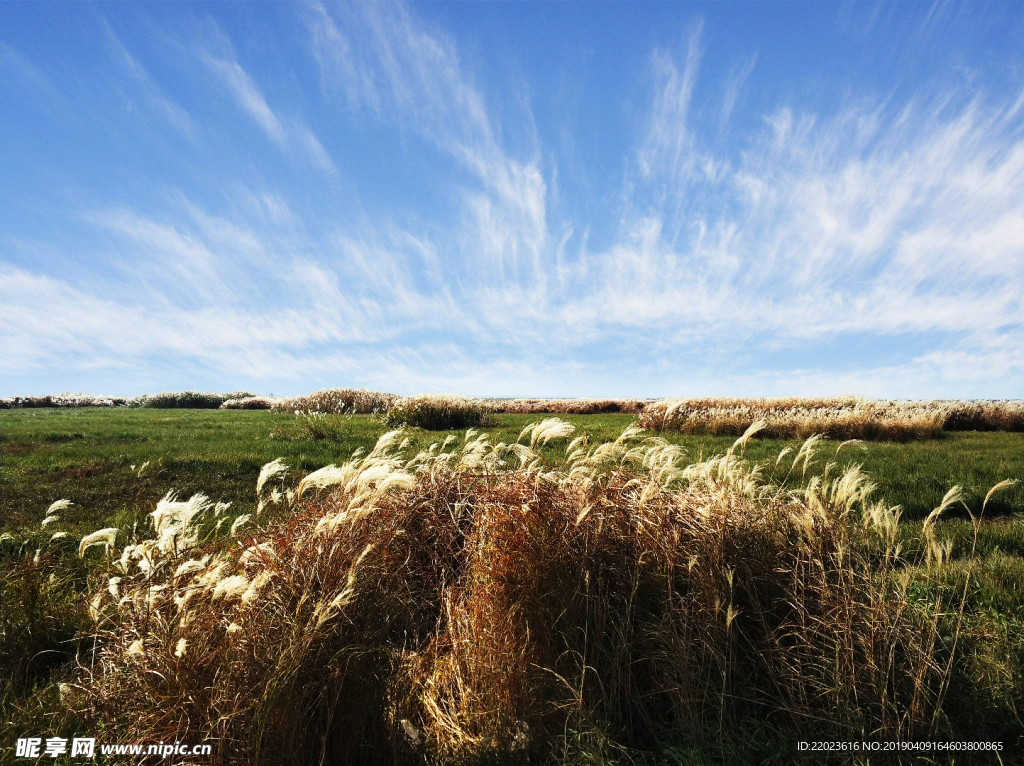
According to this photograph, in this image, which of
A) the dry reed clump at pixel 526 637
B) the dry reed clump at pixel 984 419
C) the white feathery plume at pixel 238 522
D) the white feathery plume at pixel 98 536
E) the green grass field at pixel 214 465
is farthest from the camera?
the dry reed clump at pixel 984 419

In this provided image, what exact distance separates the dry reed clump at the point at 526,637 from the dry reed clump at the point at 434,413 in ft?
48.0

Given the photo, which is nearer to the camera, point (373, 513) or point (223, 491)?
point (373, 513)

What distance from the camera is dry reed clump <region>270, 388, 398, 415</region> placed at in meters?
25.7

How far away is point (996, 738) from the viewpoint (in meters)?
2.57

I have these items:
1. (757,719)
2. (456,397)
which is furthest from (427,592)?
(456,397)

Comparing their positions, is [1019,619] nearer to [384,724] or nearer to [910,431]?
[384,724]

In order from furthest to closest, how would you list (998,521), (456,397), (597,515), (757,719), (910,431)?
(456,397) < (910,431) < (998,521) < (597,515) < (757,719)

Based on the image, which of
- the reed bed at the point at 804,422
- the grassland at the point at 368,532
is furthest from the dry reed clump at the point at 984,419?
the grassland at the point at 368,532

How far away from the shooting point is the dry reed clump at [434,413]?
1830 cm

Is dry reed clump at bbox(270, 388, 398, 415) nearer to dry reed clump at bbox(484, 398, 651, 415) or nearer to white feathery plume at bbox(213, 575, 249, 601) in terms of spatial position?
dry reed clump at bbox(484, 398, 651, 415)

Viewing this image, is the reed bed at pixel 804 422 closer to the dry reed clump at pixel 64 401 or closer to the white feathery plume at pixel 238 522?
the white feathery plume at pixel 238 522

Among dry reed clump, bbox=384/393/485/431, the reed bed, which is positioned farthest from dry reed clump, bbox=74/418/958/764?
dry reed clump, bbox=384/393/485/431

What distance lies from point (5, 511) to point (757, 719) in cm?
911

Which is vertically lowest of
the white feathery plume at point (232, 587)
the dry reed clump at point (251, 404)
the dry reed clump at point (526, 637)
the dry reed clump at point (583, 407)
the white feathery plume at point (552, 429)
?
the dry reed clump at point (526, 637)
